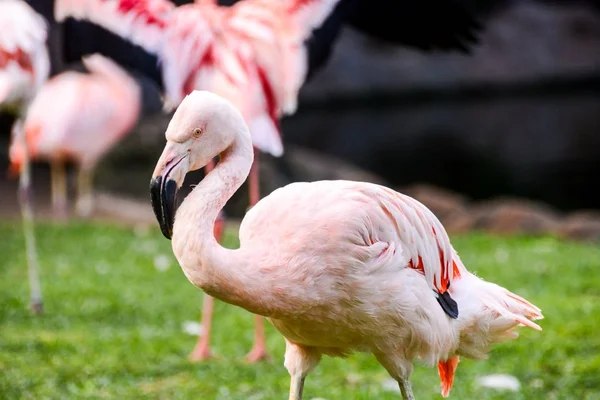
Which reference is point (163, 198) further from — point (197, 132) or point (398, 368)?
point (398, 368)

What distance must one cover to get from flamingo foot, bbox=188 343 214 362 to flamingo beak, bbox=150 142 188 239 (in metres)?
2.52

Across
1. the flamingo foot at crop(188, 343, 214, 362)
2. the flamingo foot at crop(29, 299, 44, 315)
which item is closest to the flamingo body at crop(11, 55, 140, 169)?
the flamingo foot at crop(29, 299, 44, 315)

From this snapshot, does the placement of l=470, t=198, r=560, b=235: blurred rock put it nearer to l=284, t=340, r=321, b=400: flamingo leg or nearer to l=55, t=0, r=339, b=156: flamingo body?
l=55, t=0, r=339, b=156: flamingo body

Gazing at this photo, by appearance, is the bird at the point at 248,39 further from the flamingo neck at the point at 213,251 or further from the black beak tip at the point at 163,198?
the black beak tip at the point at 163,198

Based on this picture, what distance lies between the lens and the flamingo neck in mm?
2744

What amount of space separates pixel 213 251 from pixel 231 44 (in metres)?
2.44

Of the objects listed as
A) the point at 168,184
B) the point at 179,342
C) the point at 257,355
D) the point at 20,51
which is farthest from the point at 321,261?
the point at 20,51

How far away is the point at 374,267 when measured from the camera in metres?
3.04

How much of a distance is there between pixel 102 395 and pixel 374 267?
201cm

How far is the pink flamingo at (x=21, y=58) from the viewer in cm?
596

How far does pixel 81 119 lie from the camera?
10328 mm

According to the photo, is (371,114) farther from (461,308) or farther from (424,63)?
(461,308)

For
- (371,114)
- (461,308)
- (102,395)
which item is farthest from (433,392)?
(371,114)

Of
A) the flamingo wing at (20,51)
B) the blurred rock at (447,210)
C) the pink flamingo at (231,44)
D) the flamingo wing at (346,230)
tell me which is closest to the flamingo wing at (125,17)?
the pink flamingo at (231,44)
